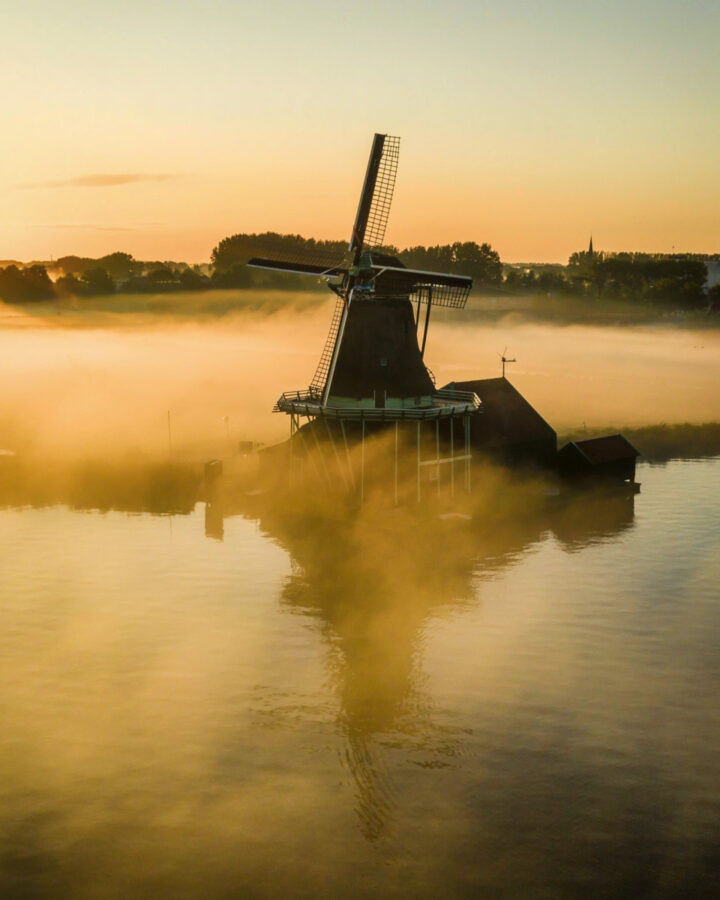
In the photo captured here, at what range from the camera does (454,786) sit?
26328mm

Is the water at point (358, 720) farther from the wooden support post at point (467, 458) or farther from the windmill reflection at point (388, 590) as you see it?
the wooden support post at point (467, 458)

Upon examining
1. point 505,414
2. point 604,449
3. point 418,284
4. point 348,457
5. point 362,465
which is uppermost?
point 418,284

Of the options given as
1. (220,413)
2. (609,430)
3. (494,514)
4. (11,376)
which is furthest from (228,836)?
(11,376)

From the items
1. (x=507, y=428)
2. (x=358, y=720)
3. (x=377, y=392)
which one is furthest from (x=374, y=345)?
(x=358, y=720)

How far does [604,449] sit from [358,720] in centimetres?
3766

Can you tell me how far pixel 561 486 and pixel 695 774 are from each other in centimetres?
3661

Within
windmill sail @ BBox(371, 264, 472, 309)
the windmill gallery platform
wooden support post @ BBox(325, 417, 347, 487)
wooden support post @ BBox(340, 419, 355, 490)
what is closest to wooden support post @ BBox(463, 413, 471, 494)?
the windmill gallery platform

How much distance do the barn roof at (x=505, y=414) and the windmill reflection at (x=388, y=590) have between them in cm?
453

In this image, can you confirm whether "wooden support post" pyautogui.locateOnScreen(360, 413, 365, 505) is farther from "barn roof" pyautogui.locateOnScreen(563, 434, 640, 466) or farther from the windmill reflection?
"barn roof" pyautogui.locateOnScreen(563, 434, 640, 466)

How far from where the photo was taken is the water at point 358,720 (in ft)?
75.7

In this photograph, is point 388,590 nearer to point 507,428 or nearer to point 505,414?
point 507,428

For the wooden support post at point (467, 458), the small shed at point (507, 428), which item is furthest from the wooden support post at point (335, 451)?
the small shed at point (507, 428)

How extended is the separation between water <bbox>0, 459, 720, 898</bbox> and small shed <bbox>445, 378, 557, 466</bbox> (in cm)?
992

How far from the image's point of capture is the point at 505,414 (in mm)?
61250
